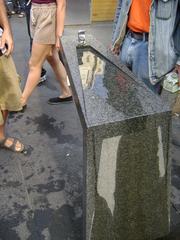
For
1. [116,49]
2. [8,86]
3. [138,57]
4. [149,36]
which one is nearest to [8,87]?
[8,86]

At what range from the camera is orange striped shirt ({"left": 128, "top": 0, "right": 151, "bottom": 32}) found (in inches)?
110

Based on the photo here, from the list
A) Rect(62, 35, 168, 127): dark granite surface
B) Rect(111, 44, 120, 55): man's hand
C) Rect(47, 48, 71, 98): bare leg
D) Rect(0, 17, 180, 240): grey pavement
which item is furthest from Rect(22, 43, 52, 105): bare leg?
Rect(62, 35, 168, 127): dark granite surface

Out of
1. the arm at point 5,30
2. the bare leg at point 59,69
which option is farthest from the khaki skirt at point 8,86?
the bare leg at point 59,69

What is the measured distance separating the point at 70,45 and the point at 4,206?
154 cm

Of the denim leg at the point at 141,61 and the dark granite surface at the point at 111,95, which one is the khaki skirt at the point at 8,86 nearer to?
the dark granite surface at the point at 111,95

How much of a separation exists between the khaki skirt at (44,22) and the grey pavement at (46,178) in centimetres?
101

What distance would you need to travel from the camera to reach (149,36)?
8.93 feet

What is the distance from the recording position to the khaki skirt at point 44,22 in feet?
12.0

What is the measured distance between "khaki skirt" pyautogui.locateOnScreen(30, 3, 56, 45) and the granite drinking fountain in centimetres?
147

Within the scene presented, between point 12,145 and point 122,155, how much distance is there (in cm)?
188

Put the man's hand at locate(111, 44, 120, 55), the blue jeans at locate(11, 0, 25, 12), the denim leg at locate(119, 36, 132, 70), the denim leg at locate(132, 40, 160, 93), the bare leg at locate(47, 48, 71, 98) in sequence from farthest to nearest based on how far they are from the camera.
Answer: the blue jeans at locate(11, 0, 25, 12), the bare leg at locate(47, 48, 71, 98), the man's hand at locate(111, 44, 120, 55), the denim leg at locate(119, 36, 132, 70), the denim leg at locate(132, 40, 160, 93)

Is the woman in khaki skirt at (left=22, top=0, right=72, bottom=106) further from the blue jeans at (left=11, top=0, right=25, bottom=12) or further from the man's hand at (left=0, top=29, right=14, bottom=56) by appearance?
the blue jeans at (left=11, top=0, right=25, bottom=12)

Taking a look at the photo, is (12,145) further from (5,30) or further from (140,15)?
(140,15)

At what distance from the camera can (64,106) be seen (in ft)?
14.6
